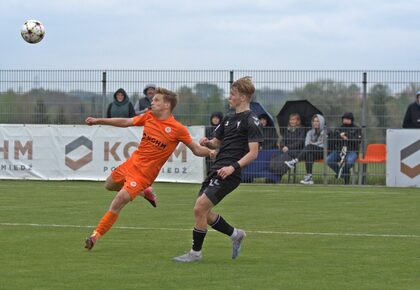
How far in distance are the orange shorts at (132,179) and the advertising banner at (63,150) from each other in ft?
42.1

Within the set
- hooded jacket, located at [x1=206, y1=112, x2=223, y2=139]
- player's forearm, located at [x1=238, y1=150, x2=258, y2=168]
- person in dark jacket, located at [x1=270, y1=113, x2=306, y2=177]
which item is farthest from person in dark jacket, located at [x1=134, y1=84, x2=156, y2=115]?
player's forearm, located at [x1=238, y1=150, x2=258, y2=168]

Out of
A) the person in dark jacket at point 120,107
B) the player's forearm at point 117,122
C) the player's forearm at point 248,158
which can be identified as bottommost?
the player's forearm at point 248,158

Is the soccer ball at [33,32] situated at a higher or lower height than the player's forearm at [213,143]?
higher

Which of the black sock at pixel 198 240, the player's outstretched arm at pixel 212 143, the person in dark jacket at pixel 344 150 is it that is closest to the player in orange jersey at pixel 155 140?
the player's outstretched arm at pixel 212 143

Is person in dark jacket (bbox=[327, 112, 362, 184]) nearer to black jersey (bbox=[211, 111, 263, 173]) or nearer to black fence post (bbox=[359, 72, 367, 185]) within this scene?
black fence post (bbox=[359, 72, 367, 185])

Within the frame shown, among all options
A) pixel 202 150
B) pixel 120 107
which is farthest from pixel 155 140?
pixel 120 107

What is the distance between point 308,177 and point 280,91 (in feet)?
8.88

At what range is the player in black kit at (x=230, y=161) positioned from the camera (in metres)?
10.9

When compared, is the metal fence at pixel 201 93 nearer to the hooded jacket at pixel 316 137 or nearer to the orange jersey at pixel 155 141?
the hooded jacket at pixel 316 137

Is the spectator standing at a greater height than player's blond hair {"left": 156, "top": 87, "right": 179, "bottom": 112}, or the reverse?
player's blond hair {"left": 156, "top": 87, "right": 179, "bottom": 112}

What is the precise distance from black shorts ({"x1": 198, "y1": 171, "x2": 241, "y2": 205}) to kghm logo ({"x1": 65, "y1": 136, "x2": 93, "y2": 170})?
1479 centimetres

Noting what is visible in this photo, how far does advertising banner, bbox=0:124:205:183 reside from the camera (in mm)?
25406

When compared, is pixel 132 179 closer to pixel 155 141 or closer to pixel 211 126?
pixel 155 141

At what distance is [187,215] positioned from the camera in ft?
54.3
